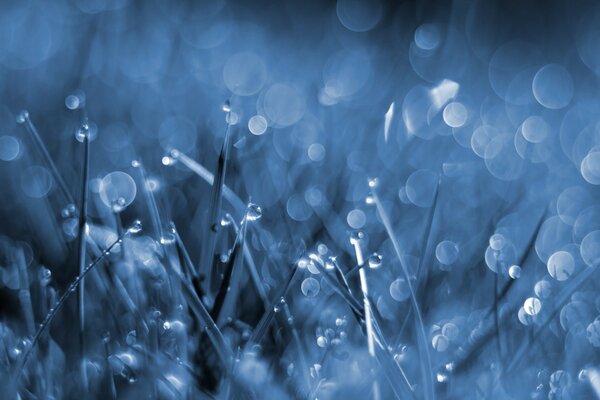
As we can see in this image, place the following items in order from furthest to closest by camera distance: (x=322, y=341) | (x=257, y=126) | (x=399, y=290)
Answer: (x=257, y=126) → (x=399, y=290) → (x=322, y=341)

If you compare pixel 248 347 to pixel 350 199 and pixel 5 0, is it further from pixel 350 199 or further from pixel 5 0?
pixel 5 0

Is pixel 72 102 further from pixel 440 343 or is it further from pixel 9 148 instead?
pixel 440 343

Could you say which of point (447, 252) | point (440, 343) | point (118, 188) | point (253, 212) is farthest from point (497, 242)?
point (118, 188)

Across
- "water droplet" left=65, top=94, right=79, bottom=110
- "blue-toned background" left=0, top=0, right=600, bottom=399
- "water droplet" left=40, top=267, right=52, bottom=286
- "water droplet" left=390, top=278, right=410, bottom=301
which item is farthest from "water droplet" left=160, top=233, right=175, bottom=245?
"water droplet" left=65, top=94, right=79, bottom=110

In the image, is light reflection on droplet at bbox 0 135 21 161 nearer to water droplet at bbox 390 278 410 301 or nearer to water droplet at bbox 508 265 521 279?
water droplet at bbox 390 278 410 301

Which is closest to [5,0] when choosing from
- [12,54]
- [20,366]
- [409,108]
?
[12,54]

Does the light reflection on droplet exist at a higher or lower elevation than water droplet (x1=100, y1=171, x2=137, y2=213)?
higher

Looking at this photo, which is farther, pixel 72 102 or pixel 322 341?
pixel 72 102

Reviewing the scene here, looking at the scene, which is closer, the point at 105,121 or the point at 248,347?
the point at 248,347
